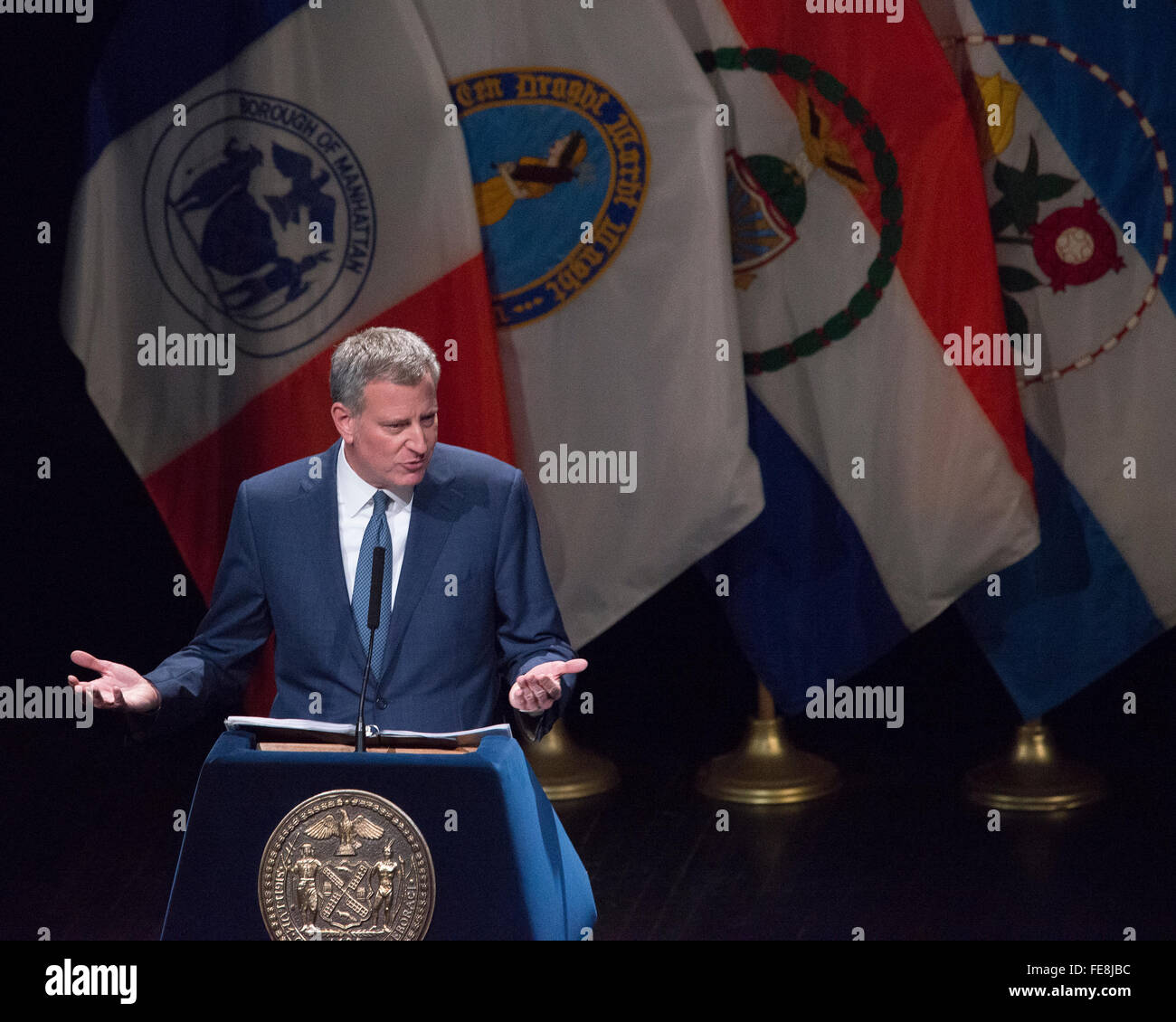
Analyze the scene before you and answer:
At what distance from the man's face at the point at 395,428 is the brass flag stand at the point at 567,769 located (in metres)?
2.46

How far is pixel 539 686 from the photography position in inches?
95.2

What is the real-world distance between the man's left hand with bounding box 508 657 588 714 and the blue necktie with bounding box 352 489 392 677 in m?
0.35

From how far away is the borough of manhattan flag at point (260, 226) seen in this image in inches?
178

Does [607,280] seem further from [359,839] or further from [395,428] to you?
[359,839]

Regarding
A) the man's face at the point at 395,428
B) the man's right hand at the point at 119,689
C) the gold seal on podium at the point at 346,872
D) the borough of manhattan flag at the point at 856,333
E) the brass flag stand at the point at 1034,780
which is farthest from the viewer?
the brass flag stand at the point at 1034,780

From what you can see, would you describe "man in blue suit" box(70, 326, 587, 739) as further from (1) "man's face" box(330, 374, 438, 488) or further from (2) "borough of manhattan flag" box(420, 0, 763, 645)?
(2) "borough of manhattan flag" box(420, 0, 763, 645)

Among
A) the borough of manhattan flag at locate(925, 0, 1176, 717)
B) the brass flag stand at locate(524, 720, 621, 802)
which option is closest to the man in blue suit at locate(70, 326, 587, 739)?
the brass flag stand at locate(524, 720, 621, 802)

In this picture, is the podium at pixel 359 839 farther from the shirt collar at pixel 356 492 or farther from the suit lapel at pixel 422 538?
the shirt collar at pixel 356 492

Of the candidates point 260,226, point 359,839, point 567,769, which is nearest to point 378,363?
point 359,839

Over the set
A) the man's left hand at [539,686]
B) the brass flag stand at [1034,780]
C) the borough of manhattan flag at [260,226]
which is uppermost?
the borough of manhattan flag at [260,226]

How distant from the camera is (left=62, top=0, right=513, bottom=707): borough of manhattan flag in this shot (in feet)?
14.8

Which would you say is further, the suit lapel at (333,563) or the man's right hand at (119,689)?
the suit lapel at (333,563)

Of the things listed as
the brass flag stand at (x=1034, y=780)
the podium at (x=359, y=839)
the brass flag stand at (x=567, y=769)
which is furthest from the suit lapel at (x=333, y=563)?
the brass flag stand at (x=1034, y=780)

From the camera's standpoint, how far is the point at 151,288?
179 inches
